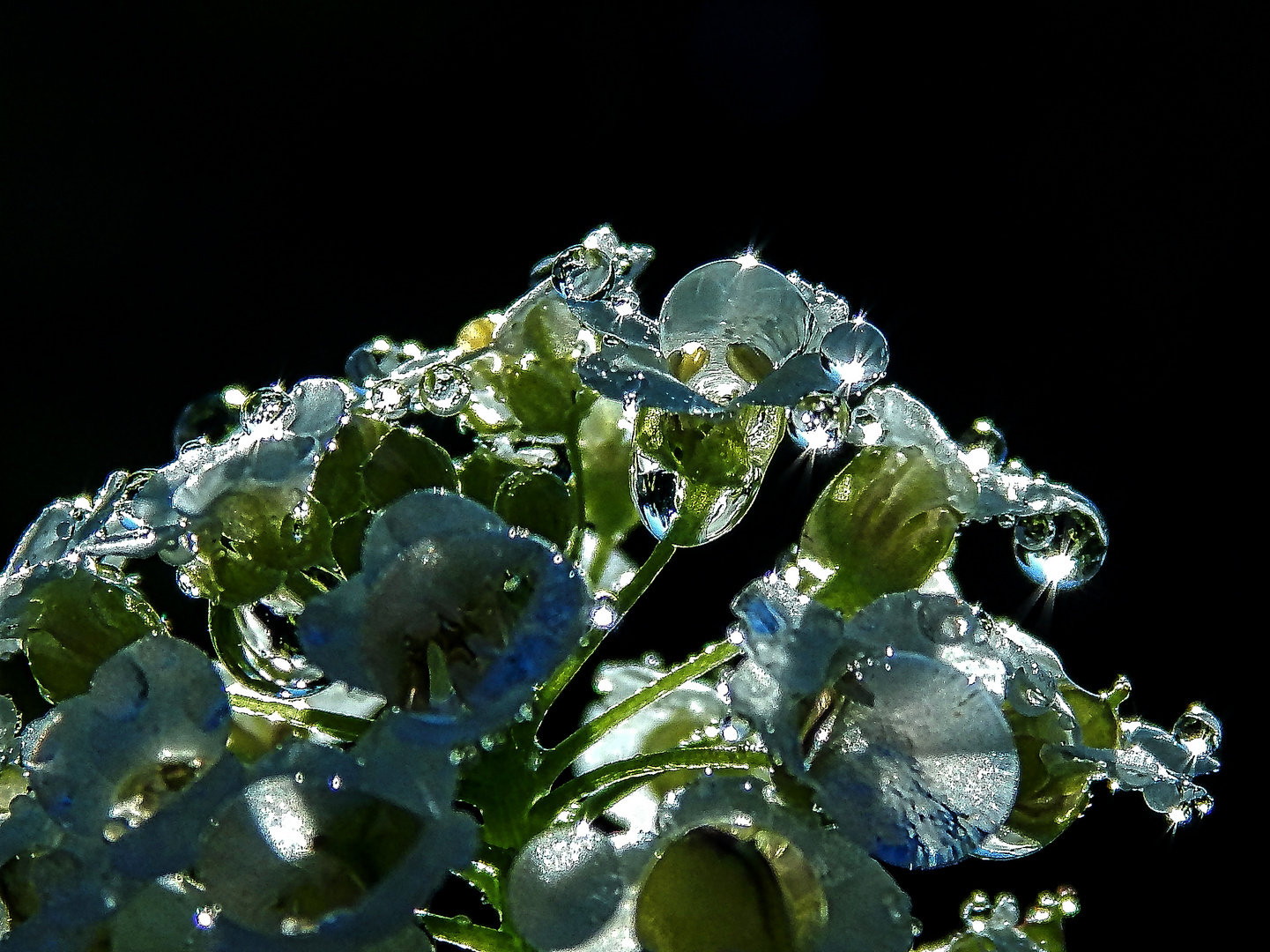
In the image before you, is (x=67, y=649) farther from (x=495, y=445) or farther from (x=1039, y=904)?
(x=1039, y=904)

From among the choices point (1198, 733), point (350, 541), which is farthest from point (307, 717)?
point (1198, 733)

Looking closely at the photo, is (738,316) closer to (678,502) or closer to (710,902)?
(678,502)

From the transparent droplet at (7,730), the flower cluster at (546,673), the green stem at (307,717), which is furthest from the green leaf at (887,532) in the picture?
the transparent droplet at (7,730)

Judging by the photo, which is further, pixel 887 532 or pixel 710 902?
pixel 887 532

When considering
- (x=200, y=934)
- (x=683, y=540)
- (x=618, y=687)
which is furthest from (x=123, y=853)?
(x=618, y=687)

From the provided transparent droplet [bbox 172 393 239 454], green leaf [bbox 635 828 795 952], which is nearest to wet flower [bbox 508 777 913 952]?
green leaf [bbox 635 828 795 952]

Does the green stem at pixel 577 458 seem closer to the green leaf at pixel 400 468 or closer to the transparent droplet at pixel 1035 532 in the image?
the green leaf at pixel 400 468
